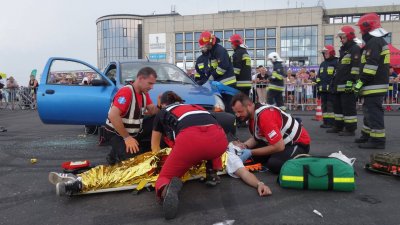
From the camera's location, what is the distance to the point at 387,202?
11.4 ft

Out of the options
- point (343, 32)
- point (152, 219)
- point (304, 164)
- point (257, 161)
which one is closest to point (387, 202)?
point (304, 164)

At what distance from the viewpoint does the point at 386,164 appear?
4.35m

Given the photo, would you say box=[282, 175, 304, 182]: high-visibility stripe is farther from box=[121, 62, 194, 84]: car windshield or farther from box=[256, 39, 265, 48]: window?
box=[256, 39, 265, 48]: window

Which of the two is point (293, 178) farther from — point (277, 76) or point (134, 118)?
point (277, 76)

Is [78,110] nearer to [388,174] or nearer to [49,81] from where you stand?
[49,81]

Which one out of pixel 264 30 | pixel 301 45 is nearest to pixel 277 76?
pixel 301 45

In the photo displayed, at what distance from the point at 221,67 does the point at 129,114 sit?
3.20 metres

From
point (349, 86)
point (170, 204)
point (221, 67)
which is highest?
point (221, 67)

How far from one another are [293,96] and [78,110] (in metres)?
10.9

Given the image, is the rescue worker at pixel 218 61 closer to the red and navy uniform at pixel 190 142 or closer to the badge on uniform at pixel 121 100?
the badge on uniform at pixel 121 100

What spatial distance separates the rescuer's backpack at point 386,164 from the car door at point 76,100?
3910 mm

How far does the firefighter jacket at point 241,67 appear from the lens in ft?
26.1

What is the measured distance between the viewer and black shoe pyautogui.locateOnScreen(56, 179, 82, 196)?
11.3 ft

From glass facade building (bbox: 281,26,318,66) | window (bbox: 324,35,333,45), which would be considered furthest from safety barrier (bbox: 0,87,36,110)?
window (bbox: 324,35,333,45)
